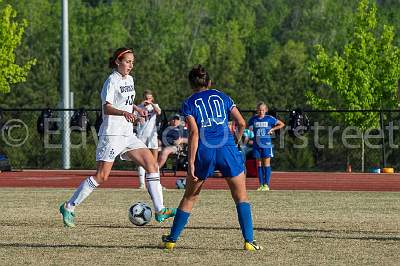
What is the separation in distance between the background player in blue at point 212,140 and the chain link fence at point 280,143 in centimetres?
2438

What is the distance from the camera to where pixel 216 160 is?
1155 cm

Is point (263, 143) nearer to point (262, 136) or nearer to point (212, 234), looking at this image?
point (262, 136)

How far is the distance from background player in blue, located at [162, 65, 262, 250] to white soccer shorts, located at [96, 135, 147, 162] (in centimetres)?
296

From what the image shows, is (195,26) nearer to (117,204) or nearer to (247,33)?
(247,33)

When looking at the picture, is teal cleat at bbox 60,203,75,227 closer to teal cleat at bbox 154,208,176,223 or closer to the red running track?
teal cleat at bbox 154,208,176,223

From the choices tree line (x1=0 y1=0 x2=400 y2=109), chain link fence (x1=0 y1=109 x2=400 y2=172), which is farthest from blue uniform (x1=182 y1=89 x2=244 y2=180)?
tree line (x1=0 y1=0 x2=400 y2=109)

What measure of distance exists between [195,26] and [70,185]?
3567 inches

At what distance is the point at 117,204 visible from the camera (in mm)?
19219

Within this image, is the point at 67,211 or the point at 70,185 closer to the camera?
the point at 67,211

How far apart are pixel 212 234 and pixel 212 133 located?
90.1 inches

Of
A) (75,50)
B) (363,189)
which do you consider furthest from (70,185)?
(75,50)

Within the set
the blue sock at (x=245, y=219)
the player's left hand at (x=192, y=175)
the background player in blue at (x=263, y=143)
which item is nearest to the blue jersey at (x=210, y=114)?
the player's left hand at (x=192, y=175)

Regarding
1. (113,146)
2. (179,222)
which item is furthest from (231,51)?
(179,222)

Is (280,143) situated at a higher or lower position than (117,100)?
lower
